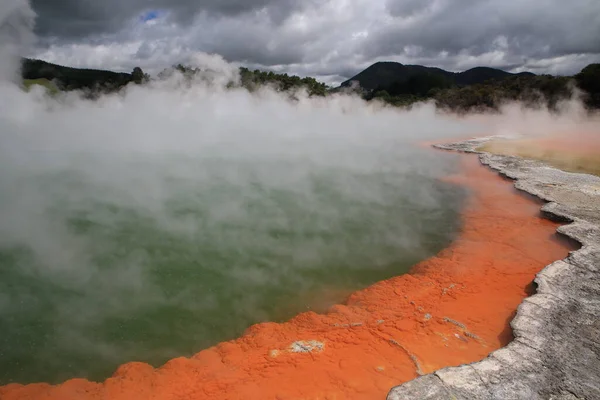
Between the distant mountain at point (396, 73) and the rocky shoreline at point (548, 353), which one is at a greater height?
the distant mountain at point (396, 73)

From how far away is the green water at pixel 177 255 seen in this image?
331 cm

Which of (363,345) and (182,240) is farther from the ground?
(182,240)

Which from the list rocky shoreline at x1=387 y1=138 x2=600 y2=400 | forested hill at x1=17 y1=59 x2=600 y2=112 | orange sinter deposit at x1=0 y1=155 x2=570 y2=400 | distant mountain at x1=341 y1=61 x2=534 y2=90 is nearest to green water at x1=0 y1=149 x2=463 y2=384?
orange sinter deposit at x1=0 y1=155 x2=570 y2=400

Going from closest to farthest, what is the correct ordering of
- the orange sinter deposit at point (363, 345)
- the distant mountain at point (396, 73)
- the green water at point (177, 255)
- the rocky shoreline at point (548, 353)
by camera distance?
the rocky shoreline at point (548, 353) < the orange sinter deposit at point (363, 345) < the green water at point (177, 255) < the distant mountain at point (396, 73)

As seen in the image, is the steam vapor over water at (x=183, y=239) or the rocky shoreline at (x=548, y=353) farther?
the steam vapor over water at (x=183, y=239)

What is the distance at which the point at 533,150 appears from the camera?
11.4 metres

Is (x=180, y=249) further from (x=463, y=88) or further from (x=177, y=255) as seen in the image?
(x=463, y=88)

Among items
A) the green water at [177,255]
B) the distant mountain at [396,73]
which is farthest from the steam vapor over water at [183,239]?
the distant mountain at [396,73]

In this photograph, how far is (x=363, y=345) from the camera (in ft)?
9.98

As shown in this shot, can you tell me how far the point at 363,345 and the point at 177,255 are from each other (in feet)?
8.57

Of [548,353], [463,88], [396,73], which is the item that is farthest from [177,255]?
[396,73]

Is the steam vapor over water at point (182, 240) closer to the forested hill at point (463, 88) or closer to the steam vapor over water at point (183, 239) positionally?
the steam vapor over water at point (183, 239)

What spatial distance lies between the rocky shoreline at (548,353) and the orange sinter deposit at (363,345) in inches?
9.3

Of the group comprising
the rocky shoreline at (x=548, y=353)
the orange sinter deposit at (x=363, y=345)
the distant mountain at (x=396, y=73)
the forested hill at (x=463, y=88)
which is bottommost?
the orange sinter deposit at (x=363, y=345)
